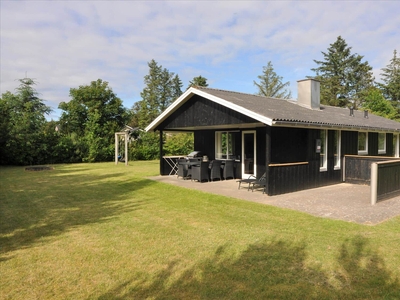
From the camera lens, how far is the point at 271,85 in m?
51.0

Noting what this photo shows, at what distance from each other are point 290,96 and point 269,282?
167ft

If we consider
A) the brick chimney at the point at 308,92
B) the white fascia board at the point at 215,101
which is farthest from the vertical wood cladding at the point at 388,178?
the brick chimney at the point at 308,92

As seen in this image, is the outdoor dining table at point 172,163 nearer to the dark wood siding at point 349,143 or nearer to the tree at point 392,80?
the dark wood siding at point 349,143

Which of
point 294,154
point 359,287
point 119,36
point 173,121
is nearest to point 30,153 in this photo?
point 119,36

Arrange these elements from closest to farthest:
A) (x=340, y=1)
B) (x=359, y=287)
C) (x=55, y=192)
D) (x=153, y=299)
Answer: (x=153, y=299) → (x=359, y=287) → (x=55, y=192) → (x=340, y=1)

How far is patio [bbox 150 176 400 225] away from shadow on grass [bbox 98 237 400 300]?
2447 mm

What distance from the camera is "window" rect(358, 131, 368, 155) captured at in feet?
44.0

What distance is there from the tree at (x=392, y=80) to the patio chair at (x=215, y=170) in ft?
120

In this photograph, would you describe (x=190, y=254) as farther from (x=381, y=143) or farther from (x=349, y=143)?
(x=381, y=143)

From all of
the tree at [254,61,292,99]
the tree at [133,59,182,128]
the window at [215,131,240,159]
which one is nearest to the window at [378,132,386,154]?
the window at [215,131,240,159]

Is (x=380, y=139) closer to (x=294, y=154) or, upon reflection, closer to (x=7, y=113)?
(x=294, y=154)

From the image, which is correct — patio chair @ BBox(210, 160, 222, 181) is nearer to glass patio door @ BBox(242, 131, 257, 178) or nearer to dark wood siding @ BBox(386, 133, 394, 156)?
glass patio door @ BBox(242, 131, 257, 178)

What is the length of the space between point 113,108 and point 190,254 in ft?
94.5

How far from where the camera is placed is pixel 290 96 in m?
51.0
